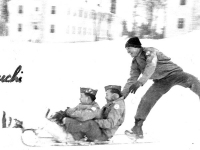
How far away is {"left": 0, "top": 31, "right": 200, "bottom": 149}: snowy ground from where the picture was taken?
6016 millimetres

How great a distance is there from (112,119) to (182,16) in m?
4.83

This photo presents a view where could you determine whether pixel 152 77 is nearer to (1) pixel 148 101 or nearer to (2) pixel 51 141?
(1) pixel 148 101

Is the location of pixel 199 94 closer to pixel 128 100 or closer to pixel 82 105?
pixel 128 100

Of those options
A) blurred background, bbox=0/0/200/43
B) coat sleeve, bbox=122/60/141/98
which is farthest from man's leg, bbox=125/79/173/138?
blurred background, bbox=0/0/200/43

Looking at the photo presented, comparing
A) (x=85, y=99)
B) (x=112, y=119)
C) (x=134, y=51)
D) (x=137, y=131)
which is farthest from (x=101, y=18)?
(x=112, y=119)

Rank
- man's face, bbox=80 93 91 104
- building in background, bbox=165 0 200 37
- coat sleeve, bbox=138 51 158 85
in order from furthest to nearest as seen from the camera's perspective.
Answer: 1. building in background, bbox=165 0 200 37
2. coat sleeve, bbox=138 51 158 85
3. man's face, bbox=80 93 91 104

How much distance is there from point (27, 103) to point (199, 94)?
121 inches

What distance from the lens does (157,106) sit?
20.5 feet

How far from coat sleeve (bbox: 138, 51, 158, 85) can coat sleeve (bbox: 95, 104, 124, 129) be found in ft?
1.81

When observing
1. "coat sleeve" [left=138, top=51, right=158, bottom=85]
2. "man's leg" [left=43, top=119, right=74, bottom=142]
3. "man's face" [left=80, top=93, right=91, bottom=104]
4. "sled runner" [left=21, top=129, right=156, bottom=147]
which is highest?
"coat sleeve" [left=138, top=51, right=158, bottom=85]

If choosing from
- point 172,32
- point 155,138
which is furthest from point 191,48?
point 155,138

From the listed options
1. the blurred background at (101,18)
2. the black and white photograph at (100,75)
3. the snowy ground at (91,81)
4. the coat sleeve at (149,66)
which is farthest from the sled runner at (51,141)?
the blurred background at (101,18)

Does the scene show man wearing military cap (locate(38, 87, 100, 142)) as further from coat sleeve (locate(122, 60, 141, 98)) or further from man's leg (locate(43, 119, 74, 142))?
coat sleeve (locate(122, 60, 141, 98))

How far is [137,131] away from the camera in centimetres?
584
